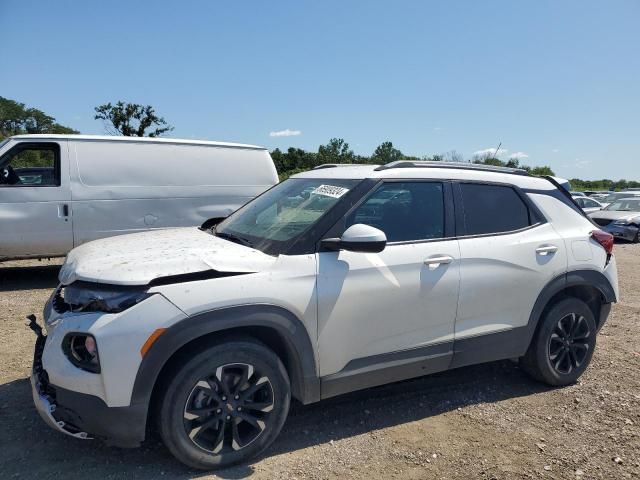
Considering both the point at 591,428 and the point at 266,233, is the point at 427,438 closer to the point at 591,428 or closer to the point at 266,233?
the point at 591,428

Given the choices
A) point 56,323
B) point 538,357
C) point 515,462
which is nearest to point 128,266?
point 56,323

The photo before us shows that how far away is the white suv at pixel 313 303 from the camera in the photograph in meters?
2.54

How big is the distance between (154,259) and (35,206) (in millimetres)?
5377

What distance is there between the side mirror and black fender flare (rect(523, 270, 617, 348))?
168 cm

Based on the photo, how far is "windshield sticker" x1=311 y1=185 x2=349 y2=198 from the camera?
3.35m

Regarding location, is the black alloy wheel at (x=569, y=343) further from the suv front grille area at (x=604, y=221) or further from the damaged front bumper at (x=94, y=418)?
the suv front grille area at (x=604, y=221)

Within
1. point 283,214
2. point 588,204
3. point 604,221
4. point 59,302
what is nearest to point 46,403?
point 59,302

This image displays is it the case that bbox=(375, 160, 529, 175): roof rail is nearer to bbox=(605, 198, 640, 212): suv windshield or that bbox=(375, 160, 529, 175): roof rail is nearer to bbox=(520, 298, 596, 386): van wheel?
bbox=(520, 298, 596, 386): van wheel

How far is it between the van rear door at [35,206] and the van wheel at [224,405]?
5.59m

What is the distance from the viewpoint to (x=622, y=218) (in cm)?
1548

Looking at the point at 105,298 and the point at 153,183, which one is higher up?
the point at 153,183

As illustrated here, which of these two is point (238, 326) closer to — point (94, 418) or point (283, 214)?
point (94, 418)

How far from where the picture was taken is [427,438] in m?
3.27

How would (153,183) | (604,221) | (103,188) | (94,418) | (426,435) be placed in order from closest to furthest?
(94,418), (426,435), (103,188), (153,183), (604,221)
